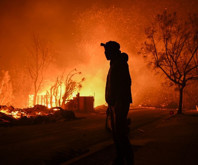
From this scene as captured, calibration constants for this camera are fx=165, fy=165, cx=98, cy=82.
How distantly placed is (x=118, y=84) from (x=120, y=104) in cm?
34

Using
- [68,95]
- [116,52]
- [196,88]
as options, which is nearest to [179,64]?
[68,95]

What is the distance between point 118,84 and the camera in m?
2.78

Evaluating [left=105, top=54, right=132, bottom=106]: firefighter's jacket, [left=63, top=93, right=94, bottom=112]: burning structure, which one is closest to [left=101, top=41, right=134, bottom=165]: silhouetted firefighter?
[left=105, top=54, right=132, bottom=106]: firefighter's jacket

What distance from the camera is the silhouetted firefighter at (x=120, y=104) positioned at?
2689 millimetres

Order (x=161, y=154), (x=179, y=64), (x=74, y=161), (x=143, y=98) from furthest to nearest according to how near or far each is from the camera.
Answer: (x=143, y=98), (x=179, y=64), (x=161, y=154), (x=74, y=161)

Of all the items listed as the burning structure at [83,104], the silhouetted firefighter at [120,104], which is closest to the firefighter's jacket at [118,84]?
the silhouetted firefighter at [120,104]

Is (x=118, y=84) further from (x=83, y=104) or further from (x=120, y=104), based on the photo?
(x=83, y=104)

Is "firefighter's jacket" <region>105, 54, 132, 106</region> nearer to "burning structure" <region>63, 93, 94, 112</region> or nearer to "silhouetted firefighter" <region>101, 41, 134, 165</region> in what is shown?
"silhouetted firefighter" <region>101, 41, 134, 165</region>

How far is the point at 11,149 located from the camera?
5020mm

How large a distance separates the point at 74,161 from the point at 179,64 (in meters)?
20.2

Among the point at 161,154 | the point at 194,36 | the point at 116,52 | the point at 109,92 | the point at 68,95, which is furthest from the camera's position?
the point at 68,95

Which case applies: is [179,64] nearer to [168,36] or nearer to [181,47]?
[181,47]

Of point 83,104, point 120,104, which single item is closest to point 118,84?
point 120,104

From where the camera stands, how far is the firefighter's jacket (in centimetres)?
275
